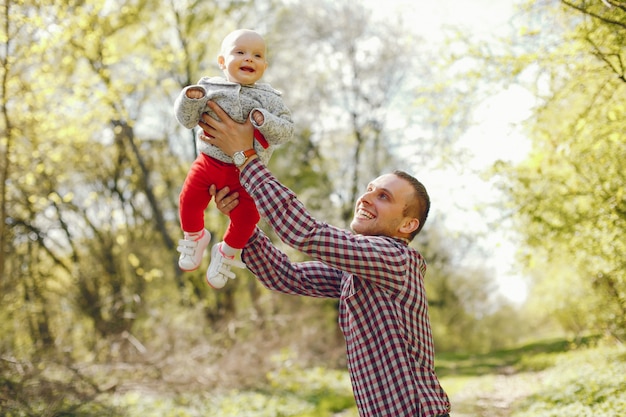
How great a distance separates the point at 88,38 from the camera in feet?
35.4

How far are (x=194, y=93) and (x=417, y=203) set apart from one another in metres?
1.16

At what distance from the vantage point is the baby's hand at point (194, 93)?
249 centimetres

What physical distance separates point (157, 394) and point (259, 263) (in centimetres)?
755

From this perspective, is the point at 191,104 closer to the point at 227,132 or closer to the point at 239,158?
the point at 227,132

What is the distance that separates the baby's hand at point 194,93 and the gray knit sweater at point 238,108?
15 mm

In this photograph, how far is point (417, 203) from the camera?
2.83 metres

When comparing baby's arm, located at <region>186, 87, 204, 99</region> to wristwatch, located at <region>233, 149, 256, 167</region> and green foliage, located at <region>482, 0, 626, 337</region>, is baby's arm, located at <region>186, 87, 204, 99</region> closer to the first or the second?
wristwatch, located at <region>233, 149, 256, 167</region>

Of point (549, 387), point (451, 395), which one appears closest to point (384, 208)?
point (549, 387)

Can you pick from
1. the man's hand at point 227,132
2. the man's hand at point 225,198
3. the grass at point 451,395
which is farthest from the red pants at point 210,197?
the grass at point 451,395

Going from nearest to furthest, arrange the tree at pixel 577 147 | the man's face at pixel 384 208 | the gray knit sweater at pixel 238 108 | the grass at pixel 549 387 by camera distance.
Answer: the gray knit sweater at pixel 238 108 < the man's face at pixel 384 208 < the tree at pixel 577 147 < the grass at pixel 549 387

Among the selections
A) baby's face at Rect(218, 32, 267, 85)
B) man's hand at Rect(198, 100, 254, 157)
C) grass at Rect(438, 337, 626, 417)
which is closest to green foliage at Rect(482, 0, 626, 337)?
grass at Rect(438, 337, 626, 417)

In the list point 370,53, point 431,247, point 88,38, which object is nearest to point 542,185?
point 88,38

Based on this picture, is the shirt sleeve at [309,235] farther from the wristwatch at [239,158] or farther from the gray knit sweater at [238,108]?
the gray knit sweater at [238,108]

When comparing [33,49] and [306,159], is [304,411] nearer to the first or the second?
[33,49]
